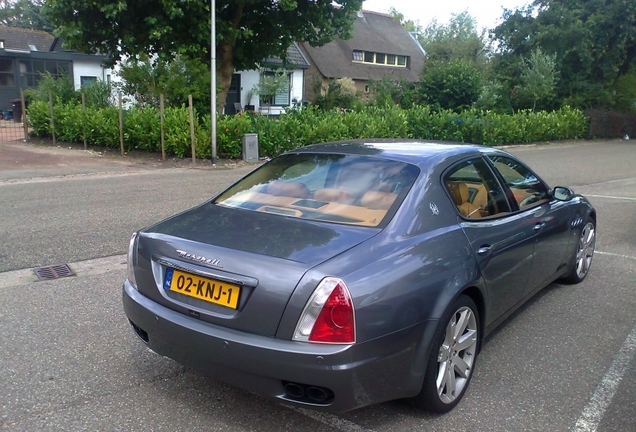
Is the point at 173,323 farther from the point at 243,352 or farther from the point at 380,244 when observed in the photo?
the point at 380,244

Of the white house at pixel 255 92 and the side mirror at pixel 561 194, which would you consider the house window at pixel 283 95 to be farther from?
the side mirror at pixel 561 194

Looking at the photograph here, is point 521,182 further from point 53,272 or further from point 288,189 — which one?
point 53,272

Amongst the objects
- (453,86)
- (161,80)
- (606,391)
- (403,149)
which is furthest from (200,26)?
(453,86)

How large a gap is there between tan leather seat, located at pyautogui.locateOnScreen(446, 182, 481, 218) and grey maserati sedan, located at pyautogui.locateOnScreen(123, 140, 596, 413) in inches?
0.5

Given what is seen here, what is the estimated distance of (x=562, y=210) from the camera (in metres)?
4.93

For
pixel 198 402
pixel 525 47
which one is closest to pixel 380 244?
pixel 198 402

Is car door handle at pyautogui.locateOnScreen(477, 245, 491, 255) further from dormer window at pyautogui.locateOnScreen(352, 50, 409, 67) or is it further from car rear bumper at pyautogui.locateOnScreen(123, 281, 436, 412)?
dormer window at pyautogui.locateOnScreen(352, 50, 409, 67)

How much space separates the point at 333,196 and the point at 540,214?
6.00ft

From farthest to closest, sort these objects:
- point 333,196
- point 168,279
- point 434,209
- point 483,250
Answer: point 333,196 < point 483,250 < point 434,209 < point 168,279

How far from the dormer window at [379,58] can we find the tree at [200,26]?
25.4m

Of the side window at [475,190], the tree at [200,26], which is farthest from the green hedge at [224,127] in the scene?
the side window at [475,190]

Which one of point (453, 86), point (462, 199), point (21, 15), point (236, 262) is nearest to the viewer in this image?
point (236, 262)

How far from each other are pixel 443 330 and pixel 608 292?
3.26 m

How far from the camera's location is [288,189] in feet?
12.8
